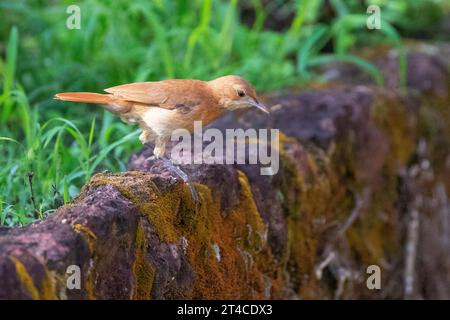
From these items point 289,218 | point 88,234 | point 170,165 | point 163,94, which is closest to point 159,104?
point 163,94

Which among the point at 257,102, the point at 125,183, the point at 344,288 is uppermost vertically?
the point at 257,102

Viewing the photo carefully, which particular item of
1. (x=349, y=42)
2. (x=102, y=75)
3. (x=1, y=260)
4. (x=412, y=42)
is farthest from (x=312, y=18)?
(x=1, y=260)

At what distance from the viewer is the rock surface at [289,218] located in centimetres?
281

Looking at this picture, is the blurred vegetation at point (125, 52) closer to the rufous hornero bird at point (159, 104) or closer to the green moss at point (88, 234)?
the rufous hornero bird at point (159, 104)

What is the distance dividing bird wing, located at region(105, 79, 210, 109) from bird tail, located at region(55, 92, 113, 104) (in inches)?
2.1

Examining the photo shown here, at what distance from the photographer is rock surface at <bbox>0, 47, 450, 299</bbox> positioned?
9.23ft

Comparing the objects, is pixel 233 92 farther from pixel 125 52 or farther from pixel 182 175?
pixel 125 52

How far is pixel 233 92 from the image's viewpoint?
4066mm

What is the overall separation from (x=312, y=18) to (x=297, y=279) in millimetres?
2860

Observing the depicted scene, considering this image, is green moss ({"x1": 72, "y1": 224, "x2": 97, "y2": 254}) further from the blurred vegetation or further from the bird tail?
the blurred vegetation

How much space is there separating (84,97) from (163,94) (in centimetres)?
37

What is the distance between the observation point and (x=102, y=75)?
223 inches

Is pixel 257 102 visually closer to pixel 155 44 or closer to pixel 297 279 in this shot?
pixel 297 279
